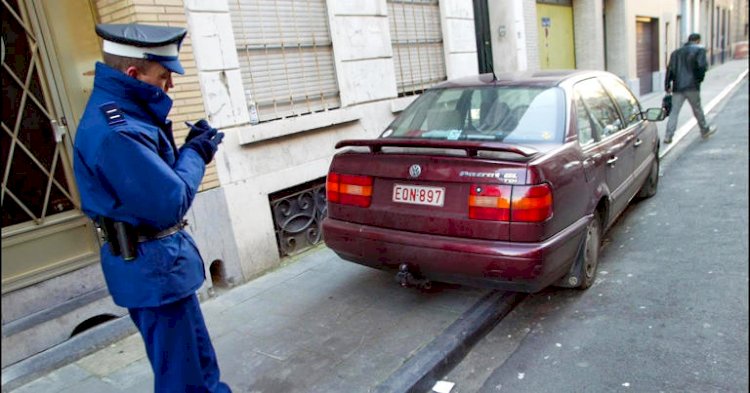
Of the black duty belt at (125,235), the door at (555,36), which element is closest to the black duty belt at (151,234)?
the black duty belt at (125,235)

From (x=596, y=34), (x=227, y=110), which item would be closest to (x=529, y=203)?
(x=227, y=110)

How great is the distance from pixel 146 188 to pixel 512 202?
2054mm

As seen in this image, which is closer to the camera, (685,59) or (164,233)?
(164,233)

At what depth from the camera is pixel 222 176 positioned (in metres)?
4.55

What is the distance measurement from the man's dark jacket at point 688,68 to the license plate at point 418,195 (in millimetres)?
8270

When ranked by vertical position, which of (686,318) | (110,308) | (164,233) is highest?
(164,233)

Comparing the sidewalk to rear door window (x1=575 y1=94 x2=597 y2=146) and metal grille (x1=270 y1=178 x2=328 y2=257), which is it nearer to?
metal grille (x1=270 y1=178 x2=328 y2=257)

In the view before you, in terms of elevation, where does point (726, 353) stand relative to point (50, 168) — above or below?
below

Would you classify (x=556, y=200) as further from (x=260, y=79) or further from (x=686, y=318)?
(x=260, y=79)

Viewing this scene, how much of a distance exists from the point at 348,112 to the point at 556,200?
10.1ft

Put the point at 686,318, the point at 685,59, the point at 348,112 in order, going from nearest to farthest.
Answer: the point at 686,318 < the point at 348,112 < the point at 685,59

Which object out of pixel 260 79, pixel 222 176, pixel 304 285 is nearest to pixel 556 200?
pixel 304 285

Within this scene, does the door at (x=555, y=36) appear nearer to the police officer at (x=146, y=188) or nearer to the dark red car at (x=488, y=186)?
the dark red car at (x=488, y=186)

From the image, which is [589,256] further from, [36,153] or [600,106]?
[36,153]
